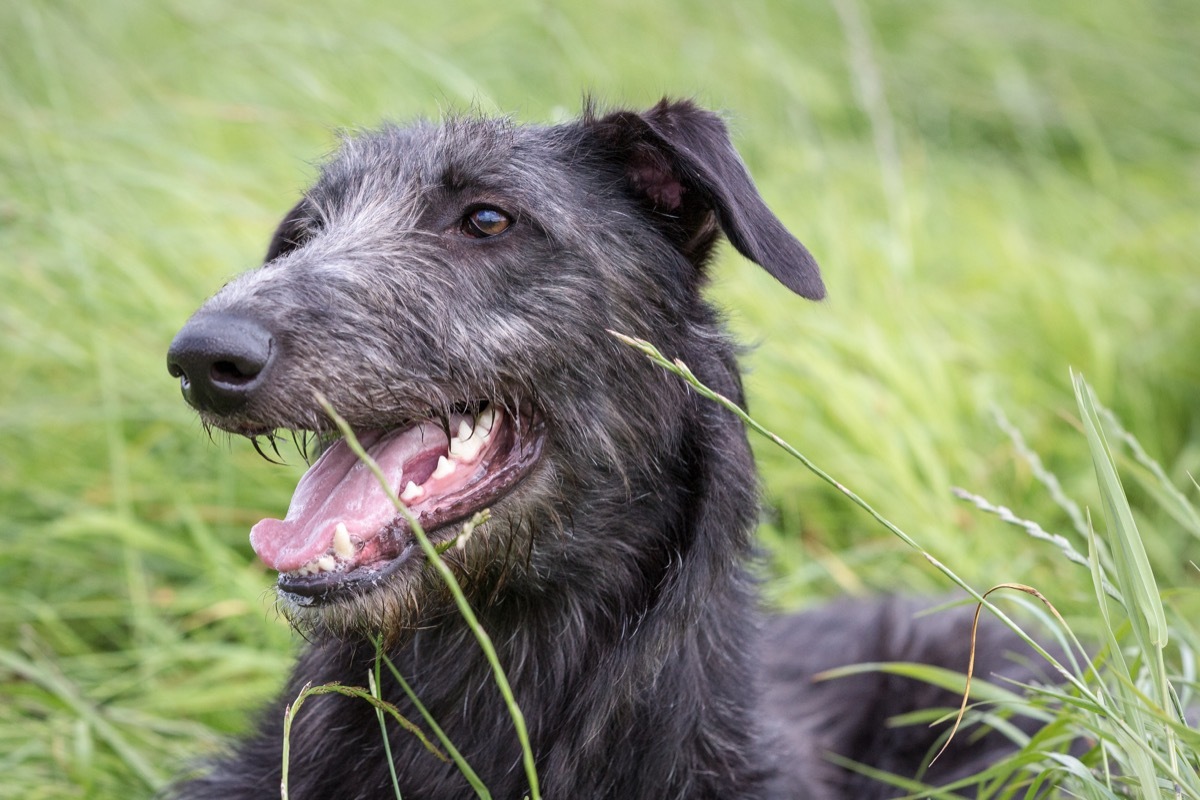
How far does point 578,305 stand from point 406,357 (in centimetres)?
40

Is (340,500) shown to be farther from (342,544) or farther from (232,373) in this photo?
(232,373)

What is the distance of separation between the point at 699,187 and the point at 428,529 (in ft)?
3.15

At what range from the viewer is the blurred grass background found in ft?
12.8

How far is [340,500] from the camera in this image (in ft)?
7.86

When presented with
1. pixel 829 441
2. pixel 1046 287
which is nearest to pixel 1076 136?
pixel 1046 287

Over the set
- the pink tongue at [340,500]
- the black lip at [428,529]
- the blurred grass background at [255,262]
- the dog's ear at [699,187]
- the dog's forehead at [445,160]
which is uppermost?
the dog's forehead at [445,160]

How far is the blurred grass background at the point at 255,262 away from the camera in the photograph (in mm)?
3896

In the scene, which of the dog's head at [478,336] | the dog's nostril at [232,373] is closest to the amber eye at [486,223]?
the dog's head at [478,336]

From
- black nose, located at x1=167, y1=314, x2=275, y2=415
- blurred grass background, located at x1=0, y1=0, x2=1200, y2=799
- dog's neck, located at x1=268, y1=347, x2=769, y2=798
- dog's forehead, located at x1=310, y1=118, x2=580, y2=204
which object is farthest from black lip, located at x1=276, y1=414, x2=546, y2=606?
blurred grass background, located at x1=0, y1=0, x2=1200, y2=799

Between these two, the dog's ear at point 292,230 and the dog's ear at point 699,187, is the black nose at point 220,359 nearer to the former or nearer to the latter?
the dog's ear at point 292,230

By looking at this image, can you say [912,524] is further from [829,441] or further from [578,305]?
[578,305]

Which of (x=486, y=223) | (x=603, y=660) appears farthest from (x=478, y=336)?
(x=603, y=660)

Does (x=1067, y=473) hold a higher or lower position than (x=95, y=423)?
lower

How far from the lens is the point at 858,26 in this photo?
5.71 meters
